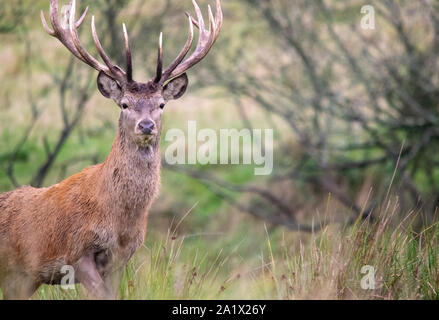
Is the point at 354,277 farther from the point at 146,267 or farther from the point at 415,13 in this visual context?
the point at 415,13

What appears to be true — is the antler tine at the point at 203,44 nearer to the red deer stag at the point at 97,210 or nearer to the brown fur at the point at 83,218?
the red deer stag at the point at 97,210

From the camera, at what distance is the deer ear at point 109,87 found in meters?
6.90

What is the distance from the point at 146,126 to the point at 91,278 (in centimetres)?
132

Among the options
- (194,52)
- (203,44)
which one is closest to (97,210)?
(194,52)

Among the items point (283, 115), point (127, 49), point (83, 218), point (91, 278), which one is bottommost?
point (91, 278)

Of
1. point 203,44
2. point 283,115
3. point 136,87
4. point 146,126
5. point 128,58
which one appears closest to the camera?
point 146,126

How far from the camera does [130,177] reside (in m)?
6.59

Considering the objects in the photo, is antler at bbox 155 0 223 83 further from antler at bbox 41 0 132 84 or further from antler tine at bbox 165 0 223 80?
antler at bbox 41 0 132 84

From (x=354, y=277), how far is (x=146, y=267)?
1.58m

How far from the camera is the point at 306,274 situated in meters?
5.91

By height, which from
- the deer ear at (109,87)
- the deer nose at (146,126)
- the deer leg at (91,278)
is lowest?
the deer leg at (91,278)

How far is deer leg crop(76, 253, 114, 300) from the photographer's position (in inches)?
217

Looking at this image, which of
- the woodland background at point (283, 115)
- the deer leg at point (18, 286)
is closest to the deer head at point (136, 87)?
the deer leg at point (18, 286)

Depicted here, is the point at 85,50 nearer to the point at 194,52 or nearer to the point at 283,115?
the point at 194,52
